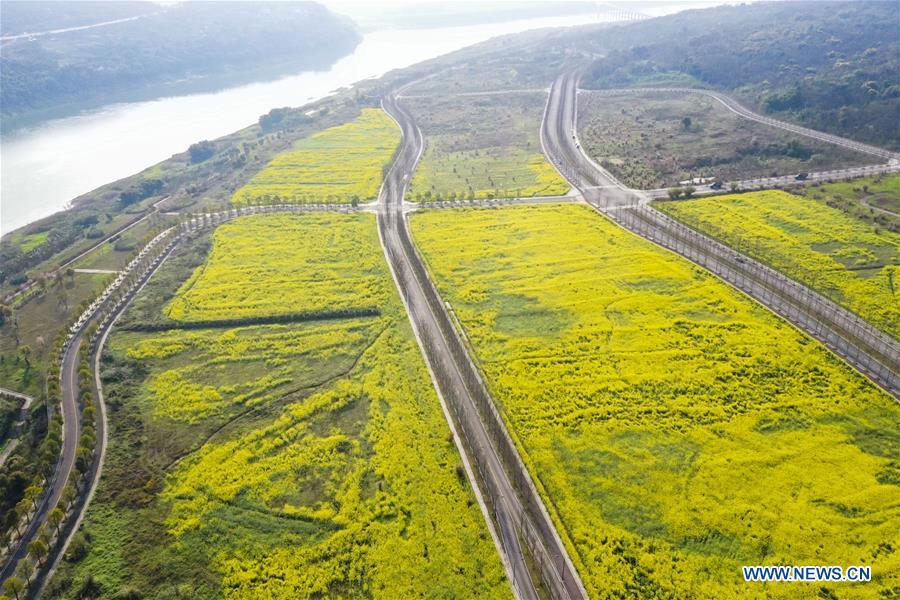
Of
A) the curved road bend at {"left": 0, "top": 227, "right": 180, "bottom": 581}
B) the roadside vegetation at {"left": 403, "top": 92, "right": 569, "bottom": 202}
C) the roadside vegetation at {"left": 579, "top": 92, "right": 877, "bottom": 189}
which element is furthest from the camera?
the roadside vegetation at {"left": 579, "top": 92, "right": 877, "bottom": 189}

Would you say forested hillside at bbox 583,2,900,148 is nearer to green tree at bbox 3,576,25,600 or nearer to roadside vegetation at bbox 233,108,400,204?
roadside vegetation at bbox 233,108,400,204

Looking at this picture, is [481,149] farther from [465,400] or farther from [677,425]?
[677,425]

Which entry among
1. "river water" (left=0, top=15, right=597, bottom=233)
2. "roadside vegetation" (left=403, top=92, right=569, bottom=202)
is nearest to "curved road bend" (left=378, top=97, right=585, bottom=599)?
"roadside vegetation" (left=403, top=92, right=569, bottom=202)

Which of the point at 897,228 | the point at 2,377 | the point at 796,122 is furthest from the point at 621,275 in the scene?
the point at 796,122

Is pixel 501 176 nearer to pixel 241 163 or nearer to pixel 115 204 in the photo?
pixel 241 163

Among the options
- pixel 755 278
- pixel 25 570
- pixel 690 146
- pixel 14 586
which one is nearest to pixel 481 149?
pixel 690 146

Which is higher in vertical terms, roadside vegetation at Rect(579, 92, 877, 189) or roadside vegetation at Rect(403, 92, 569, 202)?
roadside vegetation at Rect(403, 92, 569, 202)

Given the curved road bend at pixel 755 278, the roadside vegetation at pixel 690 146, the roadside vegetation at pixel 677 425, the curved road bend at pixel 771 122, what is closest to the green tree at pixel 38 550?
the roadside vegetation at pixel 677 425

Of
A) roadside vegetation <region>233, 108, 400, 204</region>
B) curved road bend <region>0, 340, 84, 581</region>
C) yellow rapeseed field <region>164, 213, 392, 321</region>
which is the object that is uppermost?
roadside vegetation <region>233, 108, 400, 204</region>
